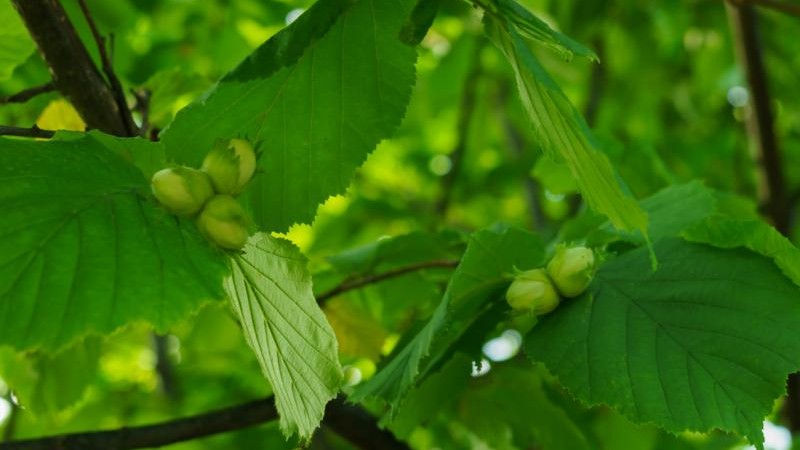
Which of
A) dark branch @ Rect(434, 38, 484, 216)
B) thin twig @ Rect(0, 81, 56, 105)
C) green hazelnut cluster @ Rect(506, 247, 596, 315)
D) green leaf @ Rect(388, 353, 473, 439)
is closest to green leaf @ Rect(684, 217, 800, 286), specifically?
green hazelnut cluster @ Rect(506, 247, 596, 315)

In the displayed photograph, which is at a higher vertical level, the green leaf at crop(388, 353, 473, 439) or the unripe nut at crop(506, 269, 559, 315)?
the unripe nut at crop(506, 269, 559, 315)

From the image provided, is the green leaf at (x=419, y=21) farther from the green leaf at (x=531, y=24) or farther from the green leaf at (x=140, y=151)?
the green leaf at (x=140, y=151)

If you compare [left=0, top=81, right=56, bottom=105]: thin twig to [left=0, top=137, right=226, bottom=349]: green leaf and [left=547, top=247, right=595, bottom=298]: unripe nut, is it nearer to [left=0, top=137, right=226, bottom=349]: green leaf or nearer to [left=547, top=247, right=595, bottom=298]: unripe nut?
[left=0, top=137, right=226, bottom=349]: green leaf

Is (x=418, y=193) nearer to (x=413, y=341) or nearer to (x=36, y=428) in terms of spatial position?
(x=36, y=428)

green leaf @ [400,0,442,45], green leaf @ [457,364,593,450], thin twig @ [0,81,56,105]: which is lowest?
green leaf @ [457,364,593,450]

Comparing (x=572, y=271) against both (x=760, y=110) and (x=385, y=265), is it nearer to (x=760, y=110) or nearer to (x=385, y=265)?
(x=385, y=265)

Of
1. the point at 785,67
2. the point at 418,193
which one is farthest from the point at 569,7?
the point at 418,193

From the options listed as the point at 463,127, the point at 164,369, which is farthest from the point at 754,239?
the point at 164,369

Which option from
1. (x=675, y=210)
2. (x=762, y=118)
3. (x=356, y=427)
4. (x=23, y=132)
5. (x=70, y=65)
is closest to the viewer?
(x=23, y=132)
